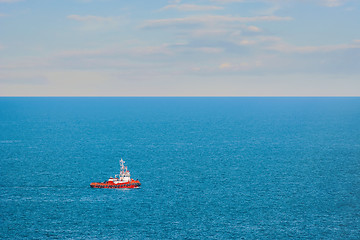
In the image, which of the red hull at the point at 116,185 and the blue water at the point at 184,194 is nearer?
the blue water at the point at 184,194

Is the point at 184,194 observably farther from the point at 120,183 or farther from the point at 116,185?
the point at 116,185

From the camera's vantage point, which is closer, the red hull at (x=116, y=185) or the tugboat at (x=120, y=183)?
the red hull at (x=116, y=185)

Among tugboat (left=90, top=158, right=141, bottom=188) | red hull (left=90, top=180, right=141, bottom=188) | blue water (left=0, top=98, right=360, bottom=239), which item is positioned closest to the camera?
blue water (left=0, top=98, right=360, bottom=239)

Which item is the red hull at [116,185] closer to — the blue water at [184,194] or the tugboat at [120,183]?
the tugboat at [120,183]

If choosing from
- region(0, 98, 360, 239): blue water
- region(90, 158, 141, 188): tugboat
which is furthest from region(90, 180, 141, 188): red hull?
region(0, 98, 360, 239): blue water

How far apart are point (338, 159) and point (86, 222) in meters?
92.6

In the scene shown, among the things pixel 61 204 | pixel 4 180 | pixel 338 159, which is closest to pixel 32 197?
pixel 61 204

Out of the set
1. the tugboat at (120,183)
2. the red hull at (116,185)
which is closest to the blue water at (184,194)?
the red hull at (116,185)

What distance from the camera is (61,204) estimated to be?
3482 inches

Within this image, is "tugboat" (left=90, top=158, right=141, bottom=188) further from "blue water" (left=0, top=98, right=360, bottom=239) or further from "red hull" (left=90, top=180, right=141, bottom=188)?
"blue water" (left=0, top=98, right=360, bottom=239)

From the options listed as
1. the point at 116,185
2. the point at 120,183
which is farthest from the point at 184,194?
the point at 116,185

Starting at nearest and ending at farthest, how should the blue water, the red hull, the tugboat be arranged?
the blue water
the red hull
the tugboat

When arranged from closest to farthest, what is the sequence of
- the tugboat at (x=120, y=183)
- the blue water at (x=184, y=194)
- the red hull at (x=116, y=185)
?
the blue water at (x=184, y=194), the red hull at (x=116, y=185), the tugboat at (x=120, y=183)

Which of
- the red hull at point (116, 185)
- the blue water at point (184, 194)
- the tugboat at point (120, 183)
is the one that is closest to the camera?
the blue water at point (184, 194)
